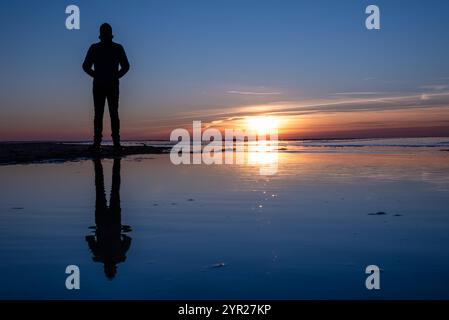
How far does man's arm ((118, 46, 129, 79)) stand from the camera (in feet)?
37.7

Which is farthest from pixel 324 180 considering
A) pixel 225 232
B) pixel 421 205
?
pixel 225 232

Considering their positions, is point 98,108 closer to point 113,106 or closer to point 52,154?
point 113,106

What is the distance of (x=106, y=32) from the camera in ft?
36.7

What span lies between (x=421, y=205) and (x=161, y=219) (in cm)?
429

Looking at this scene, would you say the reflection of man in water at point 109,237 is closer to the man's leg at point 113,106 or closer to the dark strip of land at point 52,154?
the man's leg at point 113,106

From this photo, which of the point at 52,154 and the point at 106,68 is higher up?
the point at 106,68

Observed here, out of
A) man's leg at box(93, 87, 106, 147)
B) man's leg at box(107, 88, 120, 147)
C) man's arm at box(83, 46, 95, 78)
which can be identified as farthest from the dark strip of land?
man's arm at box(83, 46, 95, 78)

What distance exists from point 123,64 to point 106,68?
421 mm

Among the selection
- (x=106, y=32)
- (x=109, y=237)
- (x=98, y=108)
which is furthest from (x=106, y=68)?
(x=109, y=237)

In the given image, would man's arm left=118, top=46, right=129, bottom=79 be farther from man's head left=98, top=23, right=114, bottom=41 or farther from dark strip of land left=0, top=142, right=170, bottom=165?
dark strip of land left=0, top=142, right=170, bottom=165

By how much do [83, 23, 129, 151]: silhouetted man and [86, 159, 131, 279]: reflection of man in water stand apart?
156 inches

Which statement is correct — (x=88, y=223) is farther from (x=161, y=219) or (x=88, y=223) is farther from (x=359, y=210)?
(x=359, y=210)

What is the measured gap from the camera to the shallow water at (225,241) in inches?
152
